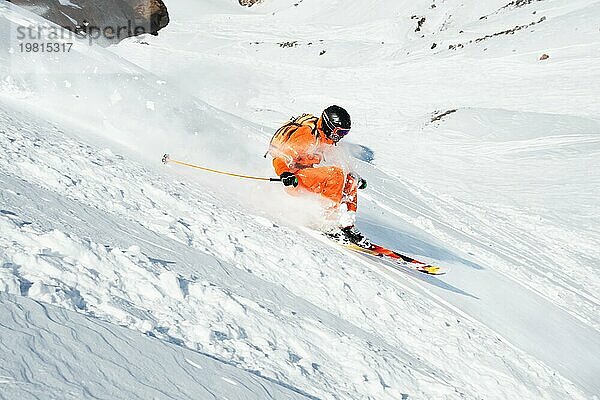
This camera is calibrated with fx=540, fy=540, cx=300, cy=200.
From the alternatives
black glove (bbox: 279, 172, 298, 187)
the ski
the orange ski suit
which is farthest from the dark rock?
the ski

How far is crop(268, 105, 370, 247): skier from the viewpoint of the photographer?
7.45 meters

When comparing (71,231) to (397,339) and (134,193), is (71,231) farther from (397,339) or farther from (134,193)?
(397,339)

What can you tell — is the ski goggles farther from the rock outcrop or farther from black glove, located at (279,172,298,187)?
the rock outcrop

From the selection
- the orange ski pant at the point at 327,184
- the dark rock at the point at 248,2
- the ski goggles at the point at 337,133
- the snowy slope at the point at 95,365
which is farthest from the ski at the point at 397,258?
the dark rock at the point at 248,2

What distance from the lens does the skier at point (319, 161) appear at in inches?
293

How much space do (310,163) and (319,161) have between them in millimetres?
193

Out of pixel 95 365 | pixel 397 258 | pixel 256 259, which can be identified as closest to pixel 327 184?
pixel 397 258

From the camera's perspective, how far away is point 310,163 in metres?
7.79

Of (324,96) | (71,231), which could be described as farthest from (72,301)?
(324,96)

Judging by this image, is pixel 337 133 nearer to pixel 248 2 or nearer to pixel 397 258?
pixel 397 258

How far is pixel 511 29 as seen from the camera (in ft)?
100

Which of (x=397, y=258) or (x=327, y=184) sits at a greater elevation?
(x=327, y=184)

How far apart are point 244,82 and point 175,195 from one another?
23.5m

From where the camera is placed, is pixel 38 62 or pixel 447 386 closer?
pixel 447 386
